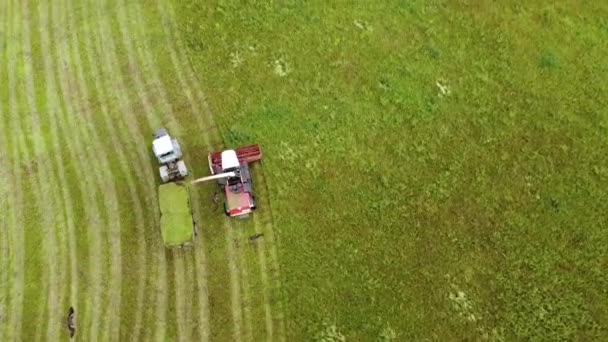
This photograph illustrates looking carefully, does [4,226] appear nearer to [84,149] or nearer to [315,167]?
[84,149]

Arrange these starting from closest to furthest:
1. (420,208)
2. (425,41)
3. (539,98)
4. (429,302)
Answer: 1. (429,302)
2. (420,208)
3. (539,98)
4. (425,41)

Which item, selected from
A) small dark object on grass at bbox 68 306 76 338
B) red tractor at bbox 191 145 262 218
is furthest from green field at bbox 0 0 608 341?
red tractor at bbox 191 145 262 218

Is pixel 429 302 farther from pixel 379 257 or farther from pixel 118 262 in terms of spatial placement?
pixel 118 262

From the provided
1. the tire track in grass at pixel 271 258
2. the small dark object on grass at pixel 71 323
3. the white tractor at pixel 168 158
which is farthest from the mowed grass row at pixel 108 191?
the white tractor at pixel 168 158

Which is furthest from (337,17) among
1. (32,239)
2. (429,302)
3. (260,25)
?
(32,239)

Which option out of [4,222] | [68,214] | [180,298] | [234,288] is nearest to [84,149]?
[68,214]

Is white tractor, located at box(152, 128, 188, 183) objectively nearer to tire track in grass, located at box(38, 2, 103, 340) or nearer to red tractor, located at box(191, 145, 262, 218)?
red tractor, located at box(191, 145, 262, 218)
